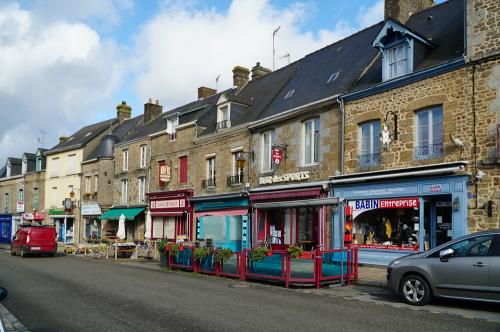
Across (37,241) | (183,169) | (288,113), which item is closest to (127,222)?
(183,169)

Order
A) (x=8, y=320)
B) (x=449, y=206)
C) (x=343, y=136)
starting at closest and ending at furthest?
(x=8, y=320) < (x=449, y=206) < (x=343, y=136)

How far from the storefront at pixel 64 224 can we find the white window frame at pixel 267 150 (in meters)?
21.7

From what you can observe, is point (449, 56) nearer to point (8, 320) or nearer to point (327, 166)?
point (327, 166)

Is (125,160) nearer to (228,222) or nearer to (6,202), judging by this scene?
(228,222)

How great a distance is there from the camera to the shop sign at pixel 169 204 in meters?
26.5

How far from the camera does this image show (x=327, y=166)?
17.8 metres

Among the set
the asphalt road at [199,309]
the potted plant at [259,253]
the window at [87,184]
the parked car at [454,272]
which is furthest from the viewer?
the window at [87,184]

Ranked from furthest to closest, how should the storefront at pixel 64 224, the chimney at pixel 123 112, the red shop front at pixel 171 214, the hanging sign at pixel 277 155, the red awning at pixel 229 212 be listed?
the chimney at pixel 123 112, the storefront at pixel 64 224, the red shop front at pixel 171 214, the red awning at pixel 229 212, the hanging sign at pixel 277 155

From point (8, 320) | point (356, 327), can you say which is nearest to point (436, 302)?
point (356, 327)

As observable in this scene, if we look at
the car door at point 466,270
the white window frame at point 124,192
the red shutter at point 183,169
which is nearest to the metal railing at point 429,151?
the car door at point 466,270

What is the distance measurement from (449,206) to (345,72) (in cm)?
708

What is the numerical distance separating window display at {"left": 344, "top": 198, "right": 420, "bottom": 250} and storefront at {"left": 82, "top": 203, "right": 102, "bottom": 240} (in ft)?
73.7

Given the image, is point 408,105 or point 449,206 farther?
point 408,105

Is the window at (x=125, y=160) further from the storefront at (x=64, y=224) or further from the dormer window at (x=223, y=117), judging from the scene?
the dormer window at (x=223, y=117)
